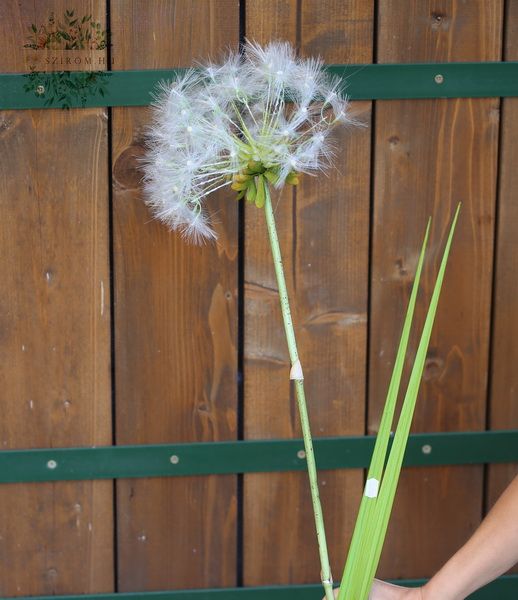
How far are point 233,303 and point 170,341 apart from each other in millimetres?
125

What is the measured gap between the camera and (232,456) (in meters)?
1.53

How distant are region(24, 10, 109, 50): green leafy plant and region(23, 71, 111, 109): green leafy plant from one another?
42 millimetres

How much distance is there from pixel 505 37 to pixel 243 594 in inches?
41.6

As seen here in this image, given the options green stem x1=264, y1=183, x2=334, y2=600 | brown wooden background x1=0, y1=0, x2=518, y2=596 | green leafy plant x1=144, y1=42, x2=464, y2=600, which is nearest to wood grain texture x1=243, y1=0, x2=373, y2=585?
brown wooden background x1=0, y1=0, x2=518, y2=596

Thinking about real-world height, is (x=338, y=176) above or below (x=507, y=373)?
above

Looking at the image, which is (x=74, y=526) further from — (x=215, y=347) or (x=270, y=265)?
(x=270, y=265)

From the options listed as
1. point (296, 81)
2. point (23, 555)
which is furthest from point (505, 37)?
point (23, 555)

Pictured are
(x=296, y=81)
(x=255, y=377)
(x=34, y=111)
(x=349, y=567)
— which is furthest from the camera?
(x=255, y=377)

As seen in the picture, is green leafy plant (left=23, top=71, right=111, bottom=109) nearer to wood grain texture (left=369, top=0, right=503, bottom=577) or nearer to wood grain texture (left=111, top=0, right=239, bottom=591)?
wood grain texture (left=111, top=0, right=239, bottom=591)

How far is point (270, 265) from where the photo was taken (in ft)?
4.91

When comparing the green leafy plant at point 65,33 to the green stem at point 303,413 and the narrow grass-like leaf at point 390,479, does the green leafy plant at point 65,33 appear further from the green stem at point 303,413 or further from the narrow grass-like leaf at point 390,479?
the narrow grass-like leaf at point 390,479

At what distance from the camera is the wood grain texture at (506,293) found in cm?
150

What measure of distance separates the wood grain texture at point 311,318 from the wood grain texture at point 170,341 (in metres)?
0.04

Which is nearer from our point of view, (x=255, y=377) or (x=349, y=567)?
(x=349, y=567)
